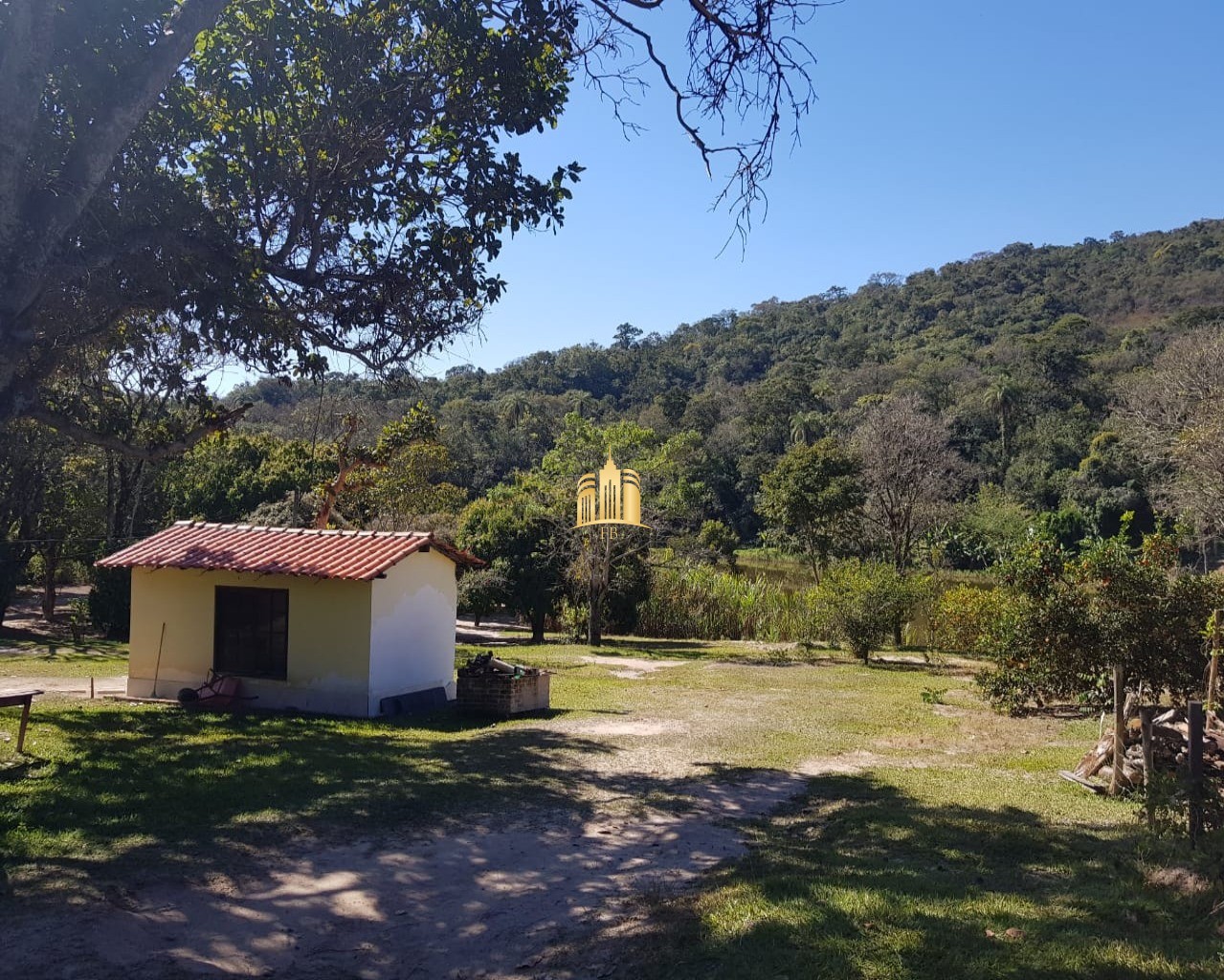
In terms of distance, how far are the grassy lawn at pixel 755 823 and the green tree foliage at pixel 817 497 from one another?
44.1 ft

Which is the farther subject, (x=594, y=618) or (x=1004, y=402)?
(x=1004, y=402)

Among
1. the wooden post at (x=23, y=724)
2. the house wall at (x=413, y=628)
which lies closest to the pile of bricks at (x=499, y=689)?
the house wall at (x=413, y=628)

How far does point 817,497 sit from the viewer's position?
2972cm

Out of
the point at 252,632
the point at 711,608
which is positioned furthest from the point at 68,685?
the point at 711,608

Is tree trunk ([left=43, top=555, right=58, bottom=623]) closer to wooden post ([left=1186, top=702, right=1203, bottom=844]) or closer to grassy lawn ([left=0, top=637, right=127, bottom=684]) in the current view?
grassy lawn ([left=0, top=637, right=127, bottom=684])

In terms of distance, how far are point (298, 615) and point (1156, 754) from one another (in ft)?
36.6

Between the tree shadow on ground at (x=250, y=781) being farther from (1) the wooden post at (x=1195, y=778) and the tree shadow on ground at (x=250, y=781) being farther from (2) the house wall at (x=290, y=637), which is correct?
(1) the wooden post at (x=1195, y=778)

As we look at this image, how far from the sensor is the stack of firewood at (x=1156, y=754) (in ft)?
27.9

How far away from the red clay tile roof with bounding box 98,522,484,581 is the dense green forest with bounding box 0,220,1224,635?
203 cm

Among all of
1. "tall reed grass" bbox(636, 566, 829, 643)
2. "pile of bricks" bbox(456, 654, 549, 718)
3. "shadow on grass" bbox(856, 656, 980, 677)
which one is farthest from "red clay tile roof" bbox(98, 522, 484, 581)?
"tall reed grass" bbox(636, 566, 829, 643)

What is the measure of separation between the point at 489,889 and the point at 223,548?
34.2 ft

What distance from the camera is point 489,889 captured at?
6.52 m

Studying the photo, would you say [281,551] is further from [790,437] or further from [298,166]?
[790,437]

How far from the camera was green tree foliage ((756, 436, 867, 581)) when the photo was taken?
2977 cm
